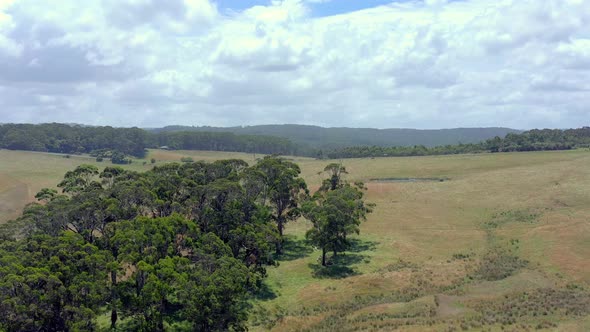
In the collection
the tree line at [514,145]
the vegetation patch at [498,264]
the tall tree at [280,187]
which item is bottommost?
the vegetation patch at [498,264]

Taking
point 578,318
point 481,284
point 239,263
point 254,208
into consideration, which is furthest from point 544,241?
point 239,263

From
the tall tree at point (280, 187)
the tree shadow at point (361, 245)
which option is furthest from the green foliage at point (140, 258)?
the tree shadow at point (361, 245)

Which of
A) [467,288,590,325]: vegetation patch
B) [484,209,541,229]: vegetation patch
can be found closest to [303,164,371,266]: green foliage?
[467,288,590,325]: vegetation patch

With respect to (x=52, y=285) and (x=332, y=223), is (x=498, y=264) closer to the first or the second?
(x=332, y=223)

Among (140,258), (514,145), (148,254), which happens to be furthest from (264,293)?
(514,145)

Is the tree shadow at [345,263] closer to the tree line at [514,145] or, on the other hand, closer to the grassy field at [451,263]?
the grassy field at [451,263]

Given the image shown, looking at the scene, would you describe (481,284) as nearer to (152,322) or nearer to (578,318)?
(578,318)
